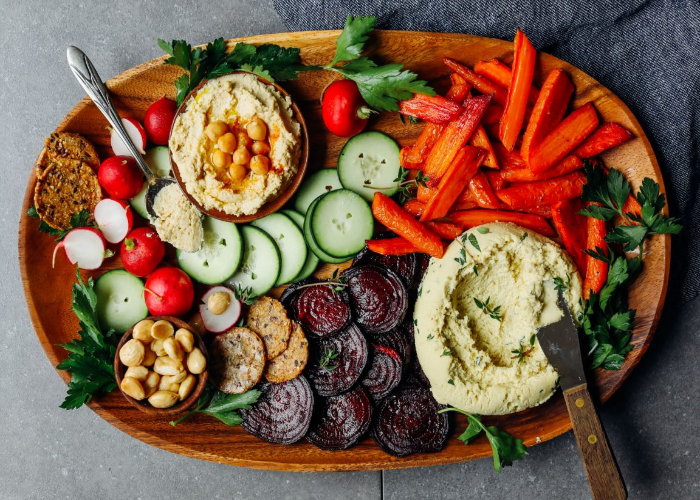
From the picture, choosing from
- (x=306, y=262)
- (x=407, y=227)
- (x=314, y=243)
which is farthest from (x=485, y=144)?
(x=306, y=262)

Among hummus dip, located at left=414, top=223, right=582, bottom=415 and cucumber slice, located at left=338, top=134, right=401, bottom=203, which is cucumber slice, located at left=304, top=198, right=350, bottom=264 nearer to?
cucumber slice, located at left=338, top=134, right=401, bottom=203

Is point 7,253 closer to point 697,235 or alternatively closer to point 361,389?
point 361,389

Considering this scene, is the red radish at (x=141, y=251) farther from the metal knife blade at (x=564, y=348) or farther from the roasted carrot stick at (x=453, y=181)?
the metal knife blade at (x=564, y=348)

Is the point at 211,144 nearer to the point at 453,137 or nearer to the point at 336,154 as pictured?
the point at 336,154

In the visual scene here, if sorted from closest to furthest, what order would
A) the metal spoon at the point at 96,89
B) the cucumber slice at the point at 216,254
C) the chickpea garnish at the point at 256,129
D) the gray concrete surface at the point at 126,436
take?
the chickpea garnish at the point at 256,129 → the metal spoon at the point at 96,89 → the cucumber slice at the point at 216,254 → the gray concrete surface at the point at 126,436

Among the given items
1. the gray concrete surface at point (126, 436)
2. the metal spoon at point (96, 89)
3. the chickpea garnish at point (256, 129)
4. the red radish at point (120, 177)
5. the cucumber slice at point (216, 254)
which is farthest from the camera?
the gray concrete surface at point (126, 436)

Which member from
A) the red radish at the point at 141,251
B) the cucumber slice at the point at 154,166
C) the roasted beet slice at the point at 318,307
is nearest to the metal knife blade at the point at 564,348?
the roasted beet slice at the point at 318,307
